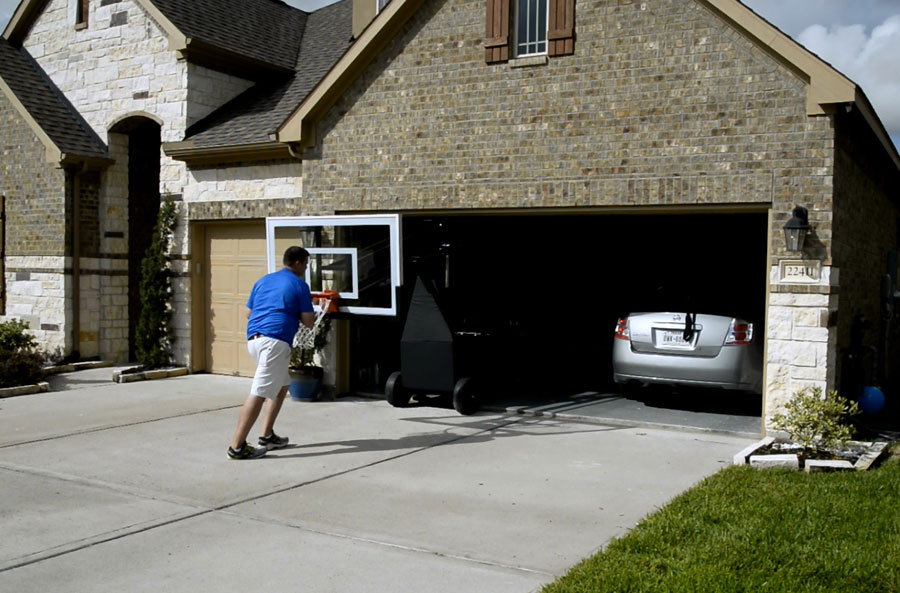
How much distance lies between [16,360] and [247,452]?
5637 millimetres

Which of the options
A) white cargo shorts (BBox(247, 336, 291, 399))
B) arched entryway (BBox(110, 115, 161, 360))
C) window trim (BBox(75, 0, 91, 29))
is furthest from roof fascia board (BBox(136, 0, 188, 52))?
white cargo shorts (BBox(247, 336, 291, 399))

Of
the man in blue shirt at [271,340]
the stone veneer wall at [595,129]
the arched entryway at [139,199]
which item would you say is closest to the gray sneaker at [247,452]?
the man in blue shirt at [271,340]

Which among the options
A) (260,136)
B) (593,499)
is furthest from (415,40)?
(593,499)

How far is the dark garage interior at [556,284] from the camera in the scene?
10664mm

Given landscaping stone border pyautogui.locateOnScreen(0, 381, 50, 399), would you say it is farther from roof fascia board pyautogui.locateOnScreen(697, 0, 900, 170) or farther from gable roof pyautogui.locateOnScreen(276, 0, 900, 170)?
roof fascia board pyautogui.locateOnScreen(697, 0, 900, 170)

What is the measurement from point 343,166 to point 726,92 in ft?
15.8

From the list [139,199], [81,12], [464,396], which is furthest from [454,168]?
[81,12]

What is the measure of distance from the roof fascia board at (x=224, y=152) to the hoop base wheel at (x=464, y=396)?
398cm

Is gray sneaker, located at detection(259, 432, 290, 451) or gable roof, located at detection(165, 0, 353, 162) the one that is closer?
gray sneaker, located at detection(259, 432, 290, 451)

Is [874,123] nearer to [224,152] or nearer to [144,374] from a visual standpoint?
[224,152]

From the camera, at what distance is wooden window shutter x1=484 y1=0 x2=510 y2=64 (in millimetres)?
9984

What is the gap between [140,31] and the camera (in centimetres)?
1396

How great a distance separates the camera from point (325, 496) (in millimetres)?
6594

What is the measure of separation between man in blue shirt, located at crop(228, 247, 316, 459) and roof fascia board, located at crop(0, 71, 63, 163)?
24.3 ft
